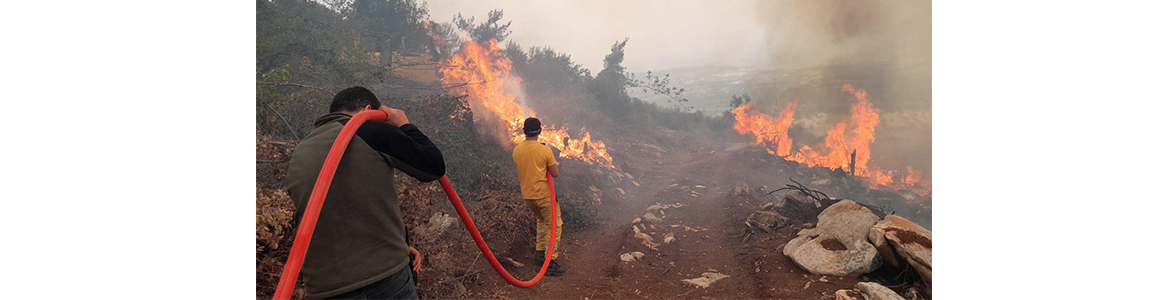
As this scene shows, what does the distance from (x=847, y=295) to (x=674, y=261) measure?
2377mm

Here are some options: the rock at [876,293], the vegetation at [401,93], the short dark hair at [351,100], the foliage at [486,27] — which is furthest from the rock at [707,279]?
the foliage at [486,27]

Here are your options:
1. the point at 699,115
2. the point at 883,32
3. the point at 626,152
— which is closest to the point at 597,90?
the point at 626,152

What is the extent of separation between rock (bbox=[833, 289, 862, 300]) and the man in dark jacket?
4.14m

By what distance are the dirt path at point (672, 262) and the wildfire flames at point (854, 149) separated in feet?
10.8

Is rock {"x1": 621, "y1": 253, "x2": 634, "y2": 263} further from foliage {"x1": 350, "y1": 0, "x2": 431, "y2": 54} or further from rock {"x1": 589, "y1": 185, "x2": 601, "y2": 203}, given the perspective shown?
foliage {"x1": 350, "y1": 0, "x2": 431, "y2": 54}

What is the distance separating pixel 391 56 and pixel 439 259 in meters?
8.36

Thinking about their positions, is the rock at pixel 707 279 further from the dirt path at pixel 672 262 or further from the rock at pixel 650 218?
the rock at pixel 650 218

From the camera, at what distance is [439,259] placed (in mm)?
5113

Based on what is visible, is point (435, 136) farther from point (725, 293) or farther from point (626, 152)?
point (626, 152)

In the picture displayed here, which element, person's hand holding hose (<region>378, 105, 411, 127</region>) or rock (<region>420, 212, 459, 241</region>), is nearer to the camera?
person's hand holding hose (<region>378, 105, 411, 127</region>)

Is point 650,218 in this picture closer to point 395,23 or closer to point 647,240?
point 647,240

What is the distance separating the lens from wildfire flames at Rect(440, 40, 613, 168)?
A: 10.5 m

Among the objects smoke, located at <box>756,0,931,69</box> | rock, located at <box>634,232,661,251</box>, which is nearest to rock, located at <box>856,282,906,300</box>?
rock, located at <box>634,232,661,251</box>

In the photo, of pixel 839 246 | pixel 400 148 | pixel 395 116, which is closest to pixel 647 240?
pixel 839 246
